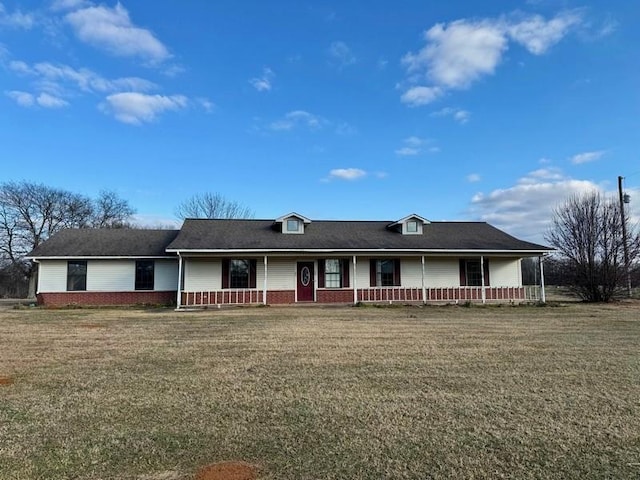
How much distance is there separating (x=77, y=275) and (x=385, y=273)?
14.8 metres

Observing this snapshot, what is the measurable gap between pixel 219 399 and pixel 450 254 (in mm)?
17887

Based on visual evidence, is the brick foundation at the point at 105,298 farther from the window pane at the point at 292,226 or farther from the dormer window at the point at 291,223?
the window pane at the point at 292,226

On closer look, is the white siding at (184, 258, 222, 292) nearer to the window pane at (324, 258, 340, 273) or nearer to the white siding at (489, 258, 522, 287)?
the window pane at (324, 258, 340, 273)

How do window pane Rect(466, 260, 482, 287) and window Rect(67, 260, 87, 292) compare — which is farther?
window pane Rect(466, 260, 482, 287)

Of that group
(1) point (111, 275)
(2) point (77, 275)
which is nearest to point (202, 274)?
(1) point (111, 275)

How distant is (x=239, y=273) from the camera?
2148 cm

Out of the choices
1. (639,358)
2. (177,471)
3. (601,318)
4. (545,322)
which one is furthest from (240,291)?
(177,471)

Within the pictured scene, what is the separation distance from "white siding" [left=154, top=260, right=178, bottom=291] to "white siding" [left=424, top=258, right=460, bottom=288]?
1231 centimetres

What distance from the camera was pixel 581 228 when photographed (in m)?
24.8

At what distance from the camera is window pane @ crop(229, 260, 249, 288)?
21.4m

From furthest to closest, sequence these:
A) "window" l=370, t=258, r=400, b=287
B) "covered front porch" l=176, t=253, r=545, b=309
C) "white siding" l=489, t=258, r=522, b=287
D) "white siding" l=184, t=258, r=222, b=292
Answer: "white siding" l=489, t=258, r=522, b=287 < "window" l=370, t=258, r=400, b=287 < "white siding" l=184, t=258, r=222, b=292 < "covered front porch" l=176, t=253, r=545, b=309

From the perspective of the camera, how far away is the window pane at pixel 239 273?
2138 centimetres

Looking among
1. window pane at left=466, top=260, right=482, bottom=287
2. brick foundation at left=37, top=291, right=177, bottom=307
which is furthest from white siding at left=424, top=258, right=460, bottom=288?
brick foundation at left=37, top=291, right=177, bottom=307

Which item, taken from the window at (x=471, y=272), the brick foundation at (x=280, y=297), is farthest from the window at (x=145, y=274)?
the window at (x=471, y=272)
